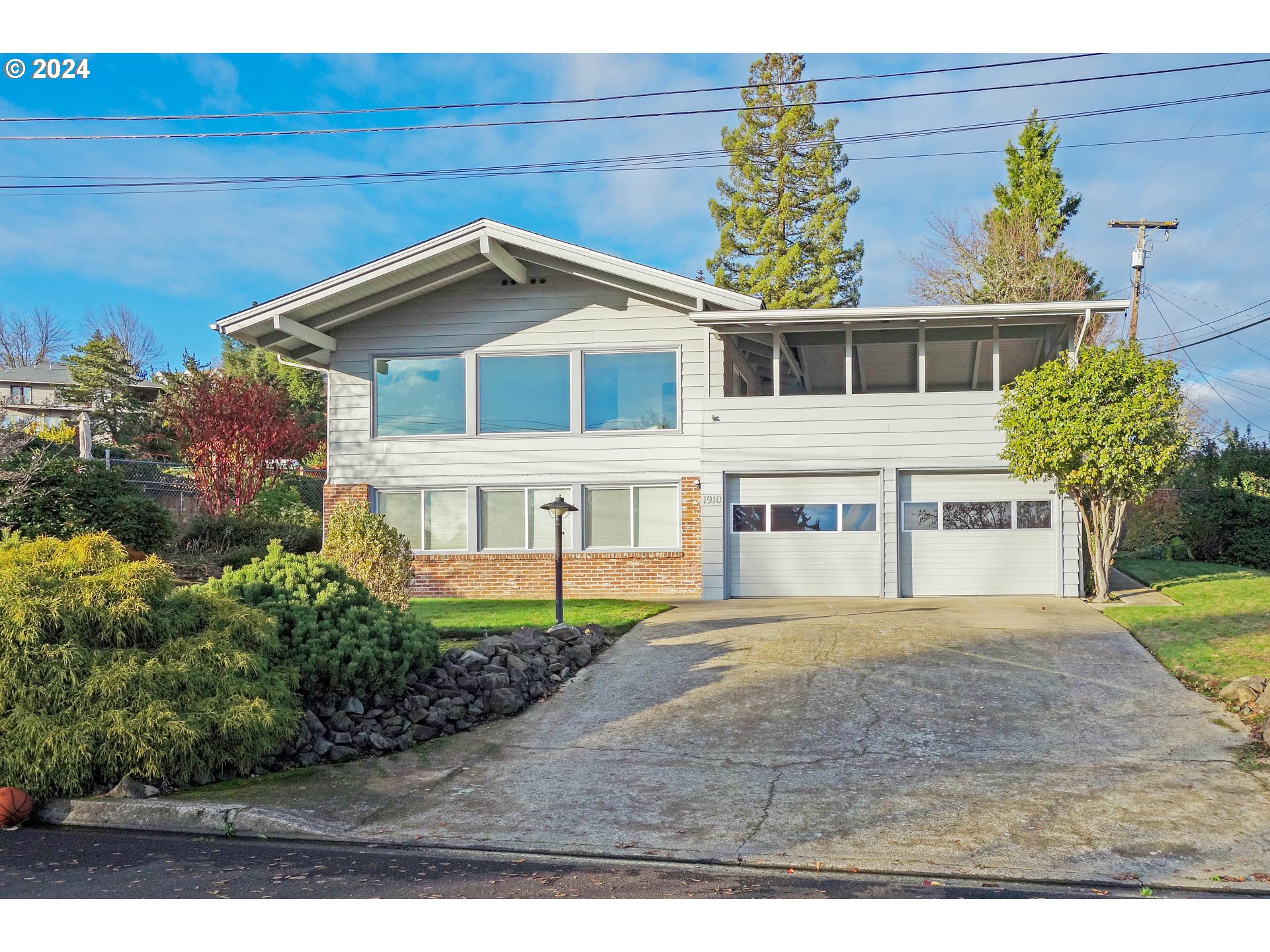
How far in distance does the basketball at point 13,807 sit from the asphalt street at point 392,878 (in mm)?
399

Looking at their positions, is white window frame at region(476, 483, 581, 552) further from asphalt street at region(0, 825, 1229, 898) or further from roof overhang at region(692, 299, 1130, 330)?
asphalt street at region(0, 825, 1229, 898)

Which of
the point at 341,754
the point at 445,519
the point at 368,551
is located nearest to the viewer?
the point at 341,754

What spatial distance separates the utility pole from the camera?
1078 inches

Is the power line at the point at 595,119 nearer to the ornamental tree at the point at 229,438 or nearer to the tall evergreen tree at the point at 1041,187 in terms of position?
the ornamental tree at the point at 229,438

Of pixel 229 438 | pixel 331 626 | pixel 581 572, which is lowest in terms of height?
pixel 581 572

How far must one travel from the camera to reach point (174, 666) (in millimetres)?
7219

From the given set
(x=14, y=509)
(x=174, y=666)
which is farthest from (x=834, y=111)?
(x=174, y=666)

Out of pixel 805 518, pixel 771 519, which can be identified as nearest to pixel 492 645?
pixel 771 519

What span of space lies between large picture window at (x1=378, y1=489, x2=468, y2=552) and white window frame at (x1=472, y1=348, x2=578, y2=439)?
132cm

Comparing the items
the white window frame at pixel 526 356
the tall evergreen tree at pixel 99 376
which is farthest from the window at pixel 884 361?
the tall evergreen tree at pixel 99 376

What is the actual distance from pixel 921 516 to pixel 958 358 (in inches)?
173

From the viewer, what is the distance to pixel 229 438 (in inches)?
822

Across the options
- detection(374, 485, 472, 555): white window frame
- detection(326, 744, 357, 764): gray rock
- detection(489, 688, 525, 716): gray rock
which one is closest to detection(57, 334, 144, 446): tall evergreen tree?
detection(374, 485, 472, 555): white window frame

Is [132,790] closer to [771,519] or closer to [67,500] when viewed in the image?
[67,500]
